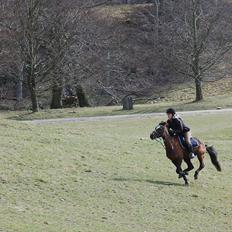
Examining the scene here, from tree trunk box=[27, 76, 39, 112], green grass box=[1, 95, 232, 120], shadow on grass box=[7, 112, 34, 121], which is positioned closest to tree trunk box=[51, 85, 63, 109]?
tree trunk box=[27, 76, 39, 112]

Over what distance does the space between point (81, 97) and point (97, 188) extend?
43.3 m

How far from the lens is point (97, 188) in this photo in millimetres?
15008

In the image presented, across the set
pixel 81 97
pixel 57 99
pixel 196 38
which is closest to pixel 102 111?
pixel 57 99

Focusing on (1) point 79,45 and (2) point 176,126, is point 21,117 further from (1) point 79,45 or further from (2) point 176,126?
(2) point 176,126

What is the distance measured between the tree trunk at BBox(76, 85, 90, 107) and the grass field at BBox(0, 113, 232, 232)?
35002 mm

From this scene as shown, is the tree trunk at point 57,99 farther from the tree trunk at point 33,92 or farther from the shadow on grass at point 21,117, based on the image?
the shadow on grass at point 21,117

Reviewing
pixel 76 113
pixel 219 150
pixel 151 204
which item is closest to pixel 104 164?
pixel 151 204

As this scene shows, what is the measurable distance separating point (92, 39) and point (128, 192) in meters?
49.5

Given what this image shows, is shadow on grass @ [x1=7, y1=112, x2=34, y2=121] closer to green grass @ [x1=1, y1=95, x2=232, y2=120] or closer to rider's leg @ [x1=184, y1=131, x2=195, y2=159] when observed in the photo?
green grass @ [x1=1, y1=95, x2=232, y2=120]

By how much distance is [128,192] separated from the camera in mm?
15023

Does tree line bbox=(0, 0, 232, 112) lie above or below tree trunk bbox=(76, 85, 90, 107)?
above

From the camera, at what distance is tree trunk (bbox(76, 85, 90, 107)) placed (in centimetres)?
5711

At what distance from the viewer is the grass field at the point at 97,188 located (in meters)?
12.5

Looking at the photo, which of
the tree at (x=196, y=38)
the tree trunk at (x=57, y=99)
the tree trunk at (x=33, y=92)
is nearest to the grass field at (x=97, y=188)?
the tree trunk at (x=33, y=92)
